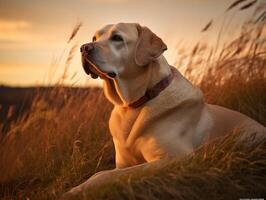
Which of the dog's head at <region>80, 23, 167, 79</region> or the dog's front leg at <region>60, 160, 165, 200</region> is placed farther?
the dog's head at <region>80, 23, 167, 79</region>

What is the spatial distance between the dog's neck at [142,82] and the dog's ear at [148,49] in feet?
0.27

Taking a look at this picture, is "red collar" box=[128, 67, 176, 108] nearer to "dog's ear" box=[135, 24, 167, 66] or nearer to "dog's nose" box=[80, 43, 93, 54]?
"dog's ear" box=[135, 24, 167, 66]

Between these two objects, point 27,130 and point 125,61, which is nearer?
point 125,61

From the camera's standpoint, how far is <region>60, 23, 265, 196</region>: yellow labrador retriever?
13.1ft

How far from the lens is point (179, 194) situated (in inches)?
A: 125

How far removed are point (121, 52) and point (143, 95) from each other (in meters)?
0.36

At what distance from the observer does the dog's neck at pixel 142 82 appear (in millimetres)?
4039

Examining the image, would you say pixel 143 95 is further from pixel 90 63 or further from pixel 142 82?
pixel 90 63

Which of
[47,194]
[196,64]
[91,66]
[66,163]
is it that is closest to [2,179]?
[66,163]

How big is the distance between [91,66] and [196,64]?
2225mm

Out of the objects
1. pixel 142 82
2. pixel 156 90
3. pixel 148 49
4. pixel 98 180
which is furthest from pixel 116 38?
pixel 98 180

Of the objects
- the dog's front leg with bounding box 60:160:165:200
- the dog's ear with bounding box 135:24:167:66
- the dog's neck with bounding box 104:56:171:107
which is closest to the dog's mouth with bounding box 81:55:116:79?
the dog's neck with bounding box 104:56:171:107

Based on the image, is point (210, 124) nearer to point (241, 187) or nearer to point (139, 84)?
point (139, 84)

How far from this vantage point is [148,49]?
4000 millimetres
